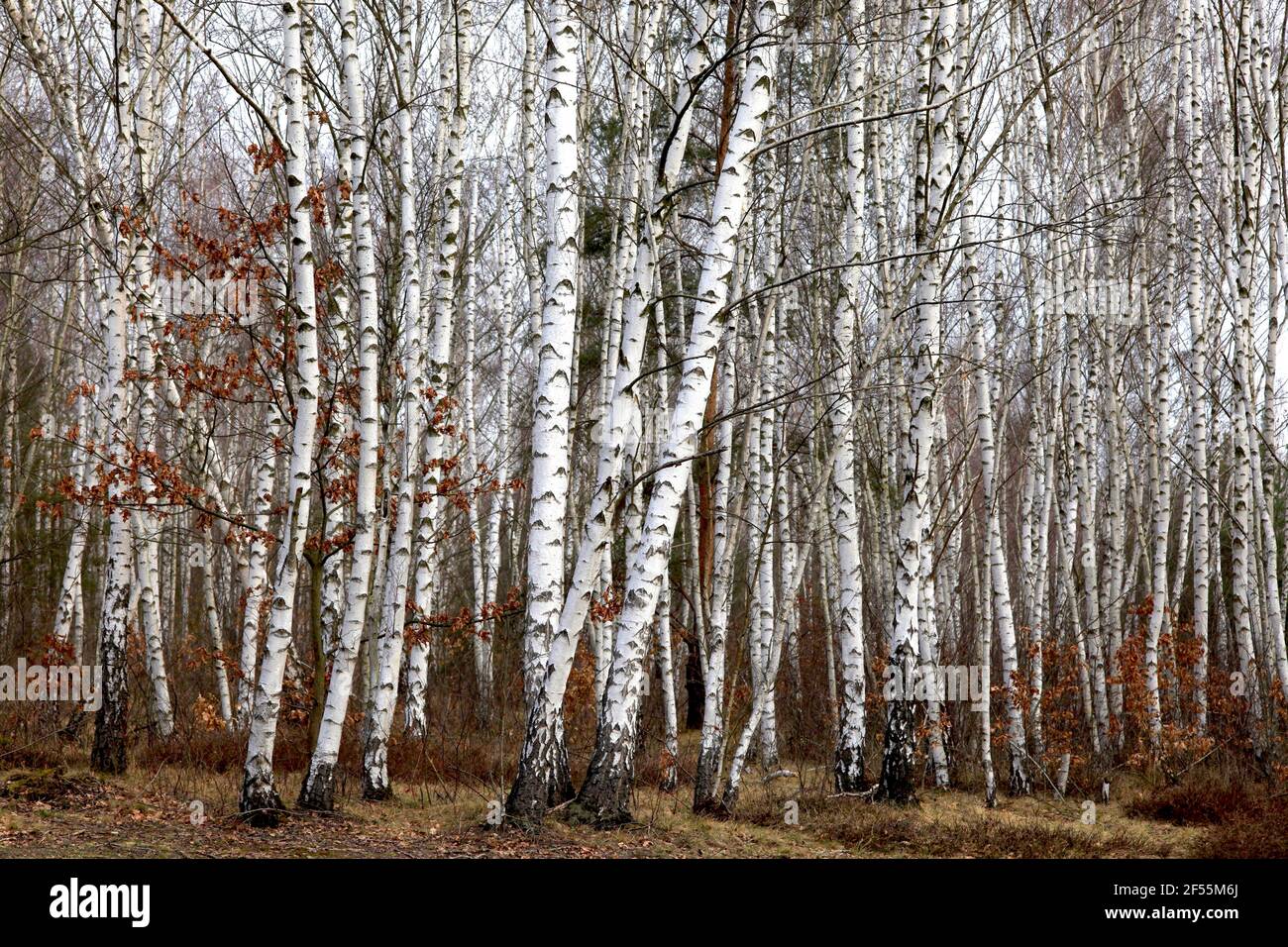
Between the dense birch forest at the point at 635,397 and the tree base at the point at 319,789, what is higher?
the dense birch forest at the point at 635,397

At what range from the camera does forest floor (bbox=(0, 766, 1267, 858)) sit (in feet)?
19.3

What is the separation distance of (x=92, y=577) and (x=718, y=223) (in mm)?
17656

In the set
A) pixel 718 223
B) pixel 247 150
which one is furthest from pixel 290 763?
pixel 718 223

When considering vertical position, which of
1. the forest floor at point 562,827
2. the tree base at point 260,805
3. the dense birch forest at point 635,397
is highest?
the dense birch forest at point 635,397

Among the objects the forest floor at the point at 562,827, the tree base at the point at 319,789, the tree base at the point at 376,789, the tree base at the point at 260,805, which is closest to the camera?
the forest floor at the point at 562,827

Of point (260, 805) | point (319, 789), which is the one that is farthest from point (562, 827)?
point (260, 805)

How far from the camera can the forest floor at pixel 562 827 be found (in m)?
5.89

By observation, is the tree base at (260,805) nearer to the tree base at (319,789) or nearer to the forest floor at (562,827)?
the forest floor at (562,827)

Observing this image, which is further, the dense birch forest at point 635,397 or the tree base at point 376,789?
the tree base at point 376,789

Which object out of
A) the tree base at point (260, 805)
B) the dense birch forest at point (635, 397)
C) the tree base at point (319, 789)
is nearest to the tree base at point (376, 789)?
the dense birch forest at point (635, 397)

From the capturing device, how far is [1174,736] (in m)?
9.92

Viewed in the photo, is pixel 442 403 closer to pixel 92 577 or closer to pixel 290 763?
pixel 290 763

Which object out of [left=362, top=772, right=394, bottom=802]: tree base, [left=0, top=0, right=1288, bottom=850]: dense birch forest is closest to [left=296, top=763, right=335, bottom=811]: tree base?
[left=0, top=0, right=1288, bottom=850]: dense birch forest

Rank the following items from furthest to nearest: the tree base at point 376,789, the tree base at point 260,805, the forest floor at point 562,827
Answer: the tree base at point 376,789 → the tree base at point 260,805 → the forest floor at point 562,827
